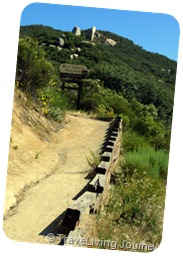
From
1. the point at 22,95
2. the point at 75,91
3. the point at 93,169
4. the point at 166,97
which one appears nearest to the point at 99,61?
the point at 166,97

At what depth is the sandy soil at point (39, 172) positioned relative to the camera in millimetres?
3488

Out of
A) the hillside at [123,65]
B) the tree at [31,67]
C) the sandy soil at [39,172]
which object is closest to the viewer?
the sandy soil at [39,172]

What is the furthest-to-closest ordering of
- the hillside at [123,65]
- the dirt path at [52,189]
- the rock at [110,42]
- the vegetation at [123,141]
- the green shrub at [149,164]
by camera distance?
1. the rock at [110,42]
2. the hillside at [123,65]
3. the green shrub at [149,164]
4. the vegetation at [123,141]
5. the dirt path at [52,189]

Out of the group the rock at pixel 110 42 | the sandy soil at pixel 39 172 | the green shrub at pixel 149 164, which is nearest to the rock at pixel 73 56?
the rock at pixel 110 42

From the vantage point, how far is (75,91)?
53.7 ft

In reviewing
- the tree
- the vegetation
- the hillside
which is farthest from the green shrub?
the hillside

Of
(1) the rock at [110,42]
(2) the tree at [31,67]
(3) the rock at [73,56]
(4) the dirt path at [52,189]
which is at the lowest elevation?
(4) the dirt path at [52,189]

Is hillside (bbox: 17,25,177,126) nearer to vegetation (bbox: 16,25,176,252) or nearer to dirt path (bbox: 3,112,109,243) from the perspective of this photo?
vegetation (bbox: 16,25,176,252)

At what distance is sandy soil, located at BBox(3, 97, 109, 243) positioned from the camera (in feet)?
11.4

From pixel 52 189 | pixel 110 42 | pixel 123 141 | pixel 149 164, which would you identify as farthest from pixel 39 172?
pixel 110 42

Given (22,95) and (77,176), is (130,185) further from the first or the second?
(22,95)

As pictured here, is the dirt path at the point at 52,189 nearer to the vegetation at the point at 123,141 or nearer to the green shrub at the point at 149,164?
the vegetation at the point at 123,141

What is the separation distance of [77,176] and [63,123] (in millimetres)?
3817

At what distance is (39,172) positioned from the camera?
4883 mm
